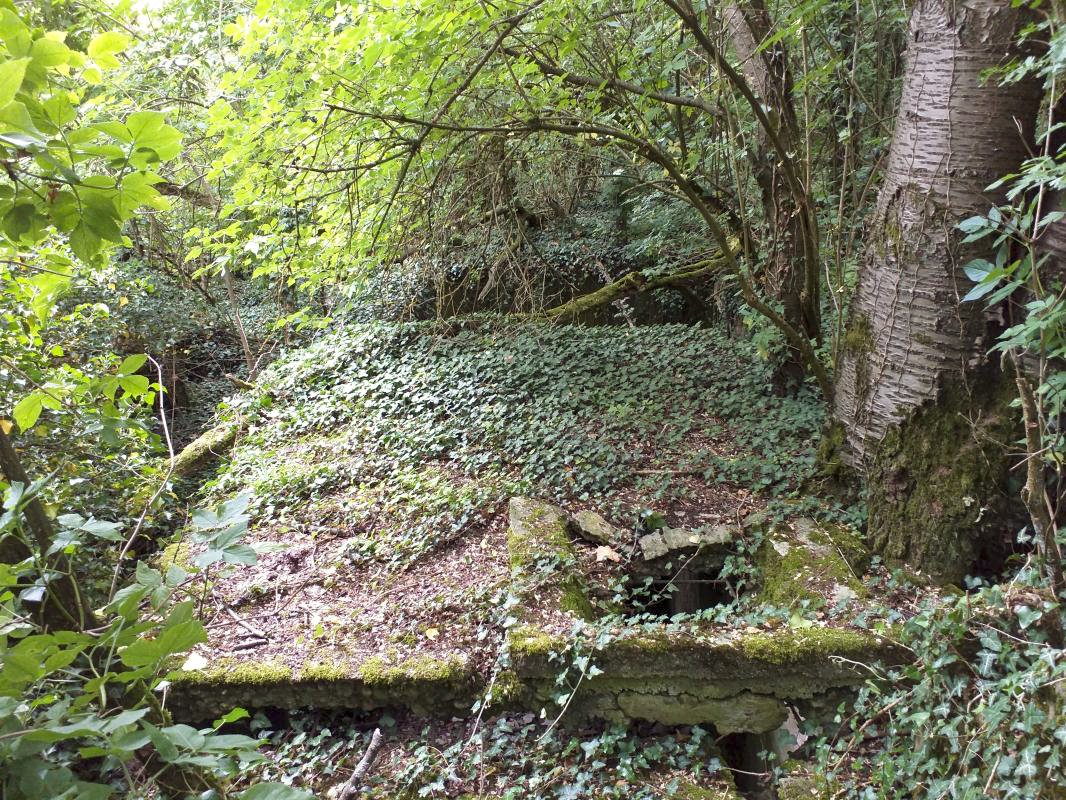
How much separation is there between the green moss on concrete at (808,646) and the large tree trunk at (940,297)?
79cm

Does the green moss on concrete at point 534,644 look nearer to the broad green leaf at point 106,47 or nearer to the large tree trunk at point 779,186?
the broad green leaf at point 106,47

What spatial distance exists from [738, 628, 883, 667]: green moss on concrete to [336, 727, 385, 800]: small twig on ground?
208 centimetres

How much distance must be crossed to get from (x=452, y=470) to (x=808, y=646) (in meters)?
3.27

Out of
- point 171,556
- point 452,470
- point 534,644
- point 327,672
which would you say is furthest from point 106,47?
point 171,556

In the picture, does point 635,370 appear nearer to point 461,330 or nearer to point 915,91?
point 461,330

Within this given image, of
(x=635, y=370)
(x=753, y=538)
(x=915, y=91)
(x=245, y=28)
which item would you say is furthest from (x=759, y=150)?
(x=245, y=28)

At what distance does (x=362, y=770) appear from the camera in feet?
11.2

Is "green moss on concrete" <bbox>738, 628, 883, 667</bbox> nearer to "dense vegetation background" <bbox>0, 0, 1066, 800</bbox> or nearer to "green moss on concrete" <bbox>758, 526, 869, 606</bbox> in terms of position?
"dense vegetation background" <bbox>0, 0, 1066, 800</bbox>

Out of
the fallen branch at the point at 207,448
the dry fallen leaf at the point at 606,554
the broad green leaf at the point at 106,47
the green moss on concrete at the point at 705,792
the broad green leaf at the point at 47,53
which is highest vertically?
the broad green leaf at the point at 106,47

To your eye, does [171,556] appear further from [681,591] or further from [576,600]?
[681,591]

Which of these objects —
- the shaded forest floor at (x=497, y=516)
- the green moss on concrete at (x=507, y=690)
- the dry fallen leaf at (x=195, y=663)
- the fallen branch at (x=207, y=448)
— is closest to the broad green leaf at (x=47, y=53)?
the shaded forest floor at (x=497, y=516)

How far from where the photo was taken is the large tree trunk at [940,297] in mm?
3291

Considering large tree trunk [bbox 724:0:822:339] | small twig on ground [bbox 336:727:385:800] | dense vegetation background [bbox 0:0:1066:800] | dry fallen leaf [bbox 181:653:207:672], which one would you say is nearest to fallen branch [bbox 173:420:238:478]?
dense vegetation background [bbox 0:0:1066:800]

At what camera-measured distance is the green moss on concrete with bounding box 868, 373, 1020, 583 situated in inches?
134
